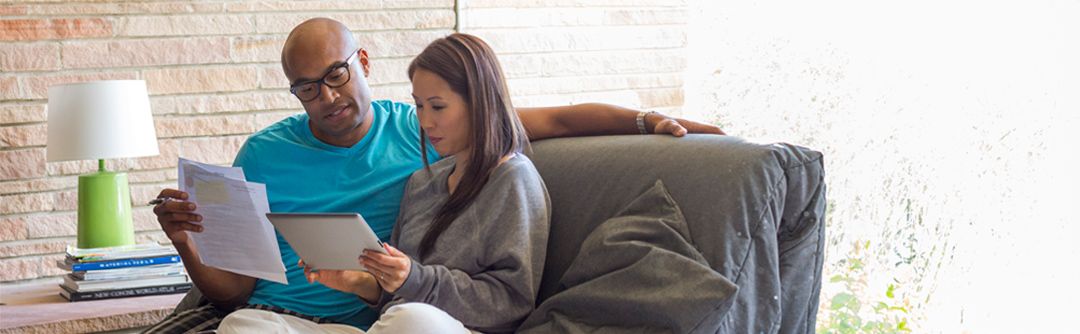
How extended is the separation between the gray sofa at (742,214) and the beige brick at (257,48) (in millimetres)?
1483

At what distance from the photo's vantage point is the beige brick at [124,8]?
3178mm

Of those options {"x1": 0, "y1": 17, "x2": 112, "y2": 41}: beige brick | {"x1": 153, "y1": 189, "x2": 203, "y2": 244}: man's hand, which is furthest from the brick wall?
{"x1": 153, "y1": 189, "x2": 203, "y2": 244}: man's hand

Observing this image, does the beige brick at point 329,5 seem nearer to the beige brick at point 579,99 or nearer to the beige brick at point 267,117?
the beige brick at point 267,117

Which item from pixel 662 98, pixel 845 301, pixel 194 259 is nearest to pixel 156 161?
pixel 194 259

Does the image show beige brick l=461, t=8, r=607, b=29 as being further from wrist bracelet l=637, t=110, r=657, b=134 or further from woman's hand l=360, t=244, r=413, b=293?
woman's hand l=360, t=244, r=413, b=293

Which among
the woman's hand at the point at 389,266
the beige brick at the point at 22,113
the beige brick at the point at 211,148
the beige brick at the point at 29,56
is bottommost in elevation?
the beige brick at the point at 211,148

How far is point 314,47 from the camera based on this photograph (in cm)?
250

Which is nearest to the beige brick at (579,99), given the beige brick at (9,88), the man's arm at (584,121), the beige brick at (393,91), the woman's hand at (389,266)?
the beige brick at (393,91)

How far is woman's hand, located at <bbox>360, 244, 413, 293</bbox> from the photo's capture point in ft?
6.68

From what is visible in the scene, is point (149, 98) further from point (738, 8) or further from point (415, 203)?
point (738, 8)

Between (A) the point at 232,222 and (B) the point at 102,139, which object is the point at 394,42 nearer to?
(B) the point at 102,139

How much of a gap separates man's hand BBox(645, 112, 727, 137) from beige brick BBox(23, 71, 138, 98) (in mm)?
1592

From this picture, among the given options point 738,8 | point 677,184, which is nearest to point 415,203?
point 677,184

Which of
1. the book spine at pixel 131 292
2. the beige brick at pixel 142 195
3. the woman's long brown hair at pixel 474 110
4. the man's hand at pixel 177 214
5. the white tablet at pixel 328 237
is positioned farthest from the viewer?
the beige brick at pixel 142 195
